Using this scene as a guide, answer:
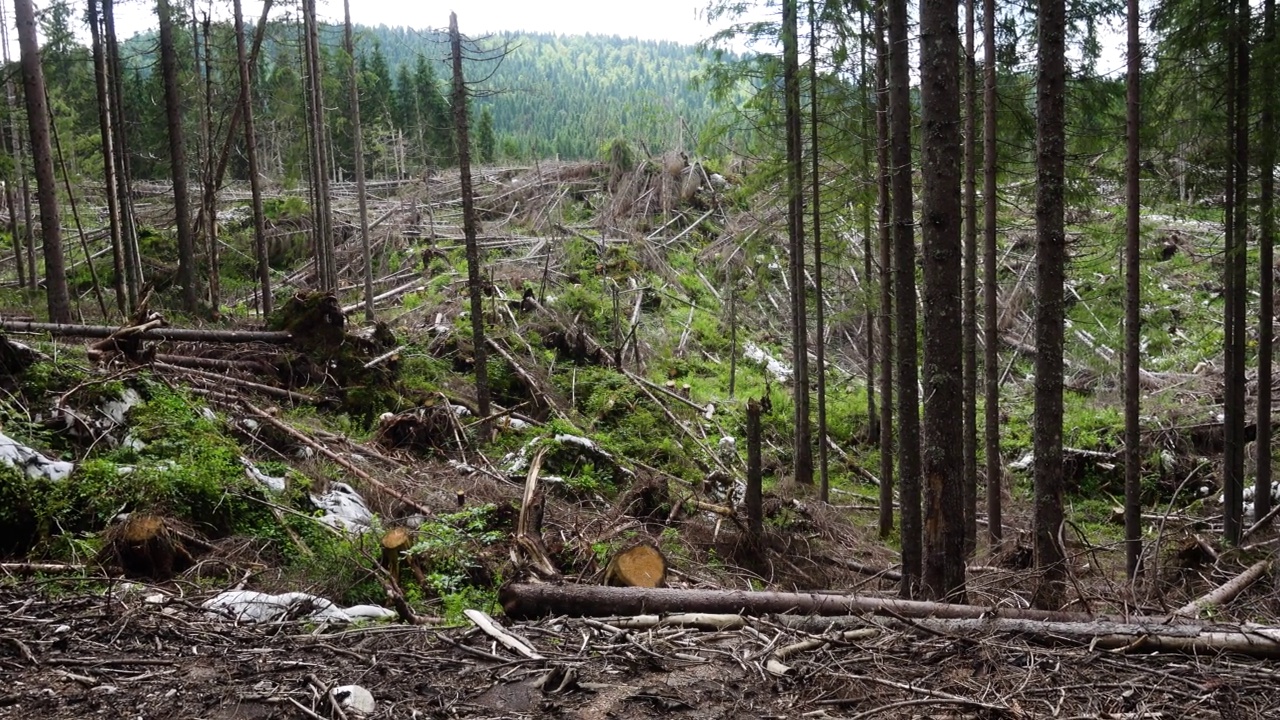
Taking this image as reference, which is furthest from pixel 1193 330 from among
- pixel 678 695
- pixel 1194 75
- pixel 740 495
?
pixel 678 695

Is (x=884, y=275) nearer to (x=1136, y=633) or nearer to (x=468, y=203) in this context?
(x=468, y=203)

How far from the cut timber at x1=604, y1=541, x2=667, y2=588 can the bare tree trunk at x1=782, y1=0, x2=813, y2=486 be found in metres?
8.08

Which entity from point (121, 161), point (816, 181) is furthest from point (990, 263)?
point (121, 161)

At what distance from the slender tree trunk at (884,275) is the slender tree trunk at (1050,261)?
3316 millimetres

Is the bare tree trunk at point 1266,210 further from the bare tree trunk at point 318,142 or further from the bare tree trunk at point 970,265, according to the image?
the bare tree trunk at point 318,142

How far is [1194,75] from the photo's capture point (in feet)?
33.4

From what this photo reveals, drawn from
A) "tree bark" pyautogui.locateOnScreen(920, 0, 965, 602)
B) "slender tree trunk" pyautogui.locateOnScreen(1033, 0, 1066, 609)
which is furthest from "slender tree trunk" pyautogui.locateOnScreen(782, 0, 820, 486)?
"tree bark" pyautogui.locateOnScreen(920, 0, 965, 602)

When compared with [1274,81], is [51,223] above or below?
below

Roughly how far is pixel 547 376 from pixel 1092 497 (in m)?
11.0

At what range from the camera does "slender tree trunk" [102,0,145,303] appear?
16717mm

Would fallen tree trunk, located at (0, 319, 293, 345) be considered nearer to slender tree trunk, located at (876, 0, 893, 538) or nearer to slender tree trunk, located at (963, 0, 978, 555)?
slender tree trunk, located at (876, 0, 893, 538)

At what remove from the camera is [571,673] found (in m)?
4.00

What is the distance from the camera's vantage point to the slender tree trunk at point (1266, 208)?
30.4 ft

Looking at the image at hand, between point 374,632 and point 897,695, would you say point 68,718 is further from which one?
point 897,695
